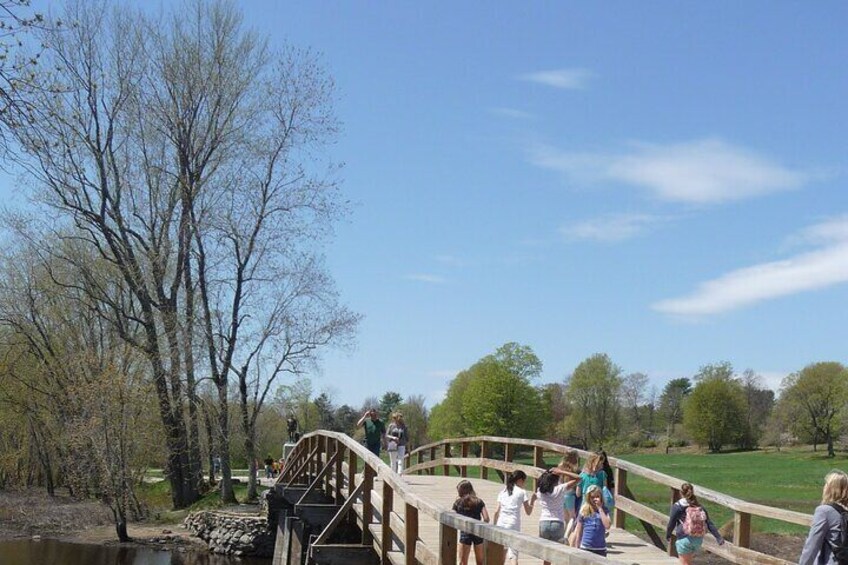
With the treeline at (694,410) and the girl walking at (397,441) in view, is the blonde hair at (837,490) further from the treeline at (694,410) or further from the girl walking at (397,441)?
the treeline at (694,410)

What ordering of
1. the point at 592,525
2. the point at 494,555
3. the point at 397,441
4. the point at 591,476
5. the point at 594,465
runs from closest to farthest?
the point at 494,555
the point at 592,525
the point at 591,476
the point at 594,465
the point at 397,441

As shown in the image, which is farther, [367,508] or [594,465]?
[367,508]

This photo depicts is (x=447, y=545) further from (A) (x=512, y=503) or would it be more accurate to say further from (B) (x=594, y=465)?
(B) (x=594, y=465)

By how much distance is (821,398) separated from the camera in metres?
84.6

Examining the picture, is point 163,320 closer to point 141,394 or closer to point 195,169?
point 141,394

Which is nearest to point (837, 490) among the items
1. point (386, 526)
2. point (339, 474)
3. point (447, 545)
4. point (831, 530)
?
point (831, 530)

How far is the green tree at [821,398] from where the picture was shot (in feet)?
272

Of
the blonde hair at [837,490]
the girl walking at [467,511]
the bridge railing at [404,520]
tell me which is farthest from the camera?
the girl walking at [467,511]

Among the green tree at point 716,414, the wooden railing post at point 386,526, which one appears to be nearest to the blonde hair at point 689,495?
the wooden railing post at point 386,526

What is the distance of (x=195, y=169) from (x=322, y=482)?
20740mm

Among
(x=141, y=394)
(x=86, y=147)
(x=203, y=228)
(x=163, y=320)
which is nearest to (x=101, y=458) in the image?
(x=141, y=394)

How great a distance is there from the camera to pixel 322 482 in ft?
62.0

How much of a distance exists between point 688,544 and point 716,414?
84251 mm

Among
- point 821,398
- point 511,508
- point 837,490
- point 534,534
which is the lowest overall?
point 534,534
